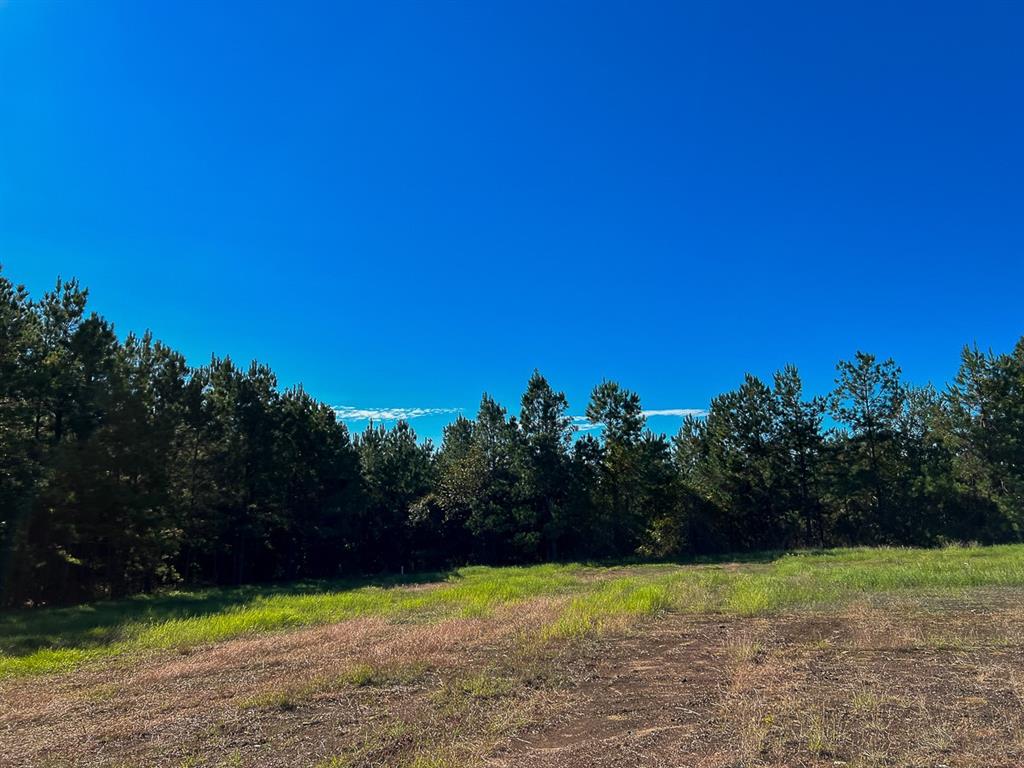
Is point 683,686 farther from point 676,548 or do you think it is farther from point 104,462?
point 676,548

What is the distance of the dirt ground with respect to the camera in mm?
4953

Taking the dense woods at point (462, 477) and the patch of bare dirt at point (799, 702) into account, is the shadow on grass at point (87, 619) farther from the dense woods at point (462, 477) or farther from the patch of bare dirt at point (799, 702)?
the patch of bare dirt at point (799, 702)

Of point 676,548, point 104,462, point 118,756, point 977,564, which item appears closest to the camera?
point 118,756

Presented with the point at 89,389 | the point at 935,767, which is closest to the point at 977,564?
the point at 935,767

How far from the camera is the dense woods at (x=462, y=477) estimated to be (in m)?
22.8

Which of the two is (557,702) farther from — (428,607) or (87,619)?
(87,619)

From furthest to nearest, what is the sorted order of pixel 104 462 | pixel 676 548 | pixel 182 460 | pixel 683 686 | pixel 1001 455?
pixel 676 548 → pixel 1001 455 → pixel 182 460 → pixel 104 462 → pixel 683 686

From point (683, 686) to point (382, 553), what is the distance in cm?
4089

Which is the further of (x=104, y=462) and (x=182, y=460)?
(x=182, y=460)

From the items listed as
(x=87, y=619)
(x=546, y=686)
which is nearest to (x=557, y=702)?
(x=546, y=686)

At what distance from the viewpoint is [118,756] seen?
5172 millimetres

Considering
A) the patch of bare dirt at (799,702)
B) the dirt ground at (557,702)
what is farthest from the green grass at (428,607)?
the patch of bare dirt at (799,702)

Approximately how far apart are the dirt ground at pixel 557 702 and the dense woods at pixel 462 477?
17.4 meters

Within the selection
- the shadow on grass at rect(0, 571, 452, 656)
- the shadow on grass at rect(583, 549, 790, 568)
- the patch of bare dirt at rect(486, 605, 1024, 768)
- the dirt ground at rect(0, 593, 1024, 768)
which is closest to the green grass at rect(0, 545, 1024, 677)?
the shadow on grass at rect(0, 571, 452, 656)
